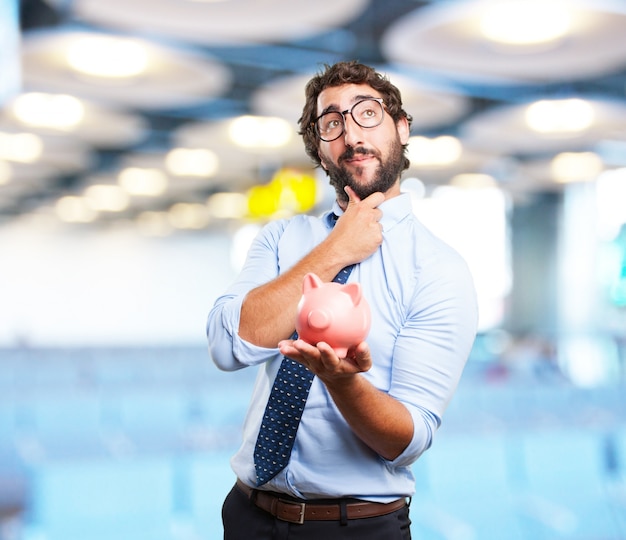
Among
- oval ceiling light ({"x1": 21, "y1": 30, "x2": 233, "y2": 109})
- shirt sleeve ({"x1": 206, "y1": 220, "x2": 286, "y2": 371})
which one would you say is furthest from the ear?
oval ceiling light ({"x1": 21, "y1": 30, "x2": 233, "y2": 109})

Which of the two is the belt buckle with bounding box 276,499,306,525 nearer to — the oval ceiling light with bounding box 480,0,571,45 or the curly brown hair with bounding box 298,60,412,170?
the curly brown hair with bounding box 298,60,412,170

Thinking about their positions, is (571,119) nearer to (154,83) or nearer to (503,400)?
(503,400)

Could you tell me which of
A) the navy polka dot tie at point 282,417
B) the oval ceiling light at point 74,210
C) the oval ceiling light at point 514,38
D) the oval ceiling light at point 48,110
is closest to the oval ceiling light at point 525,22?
the oval ceiling light at point 514,38

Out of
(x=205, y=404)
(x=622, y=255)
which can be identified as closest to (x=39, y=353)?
(x=205, y=404)

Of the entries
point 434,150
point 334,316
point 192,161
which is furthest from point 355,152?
point 192,161

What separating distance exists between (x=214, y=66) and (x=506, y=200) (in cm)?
1399

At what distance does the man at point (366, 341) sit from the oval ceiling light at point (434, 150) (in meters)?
10.5

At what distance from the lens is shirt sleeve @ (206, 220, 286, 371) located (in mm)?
1502

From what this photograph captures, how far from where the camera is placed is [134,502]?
3.32 metres

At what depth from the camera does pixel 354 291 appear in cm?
122

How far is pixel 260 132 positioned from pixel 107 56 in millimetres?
4441

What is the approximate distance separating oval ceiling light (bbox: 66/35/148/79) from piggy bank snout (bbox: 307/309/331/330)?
20.9 feet

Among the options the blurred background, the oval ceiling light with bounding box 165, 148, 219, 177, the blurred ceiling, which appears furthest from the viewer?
the oval ceiling light with bounding box 165, 148, 219, 177

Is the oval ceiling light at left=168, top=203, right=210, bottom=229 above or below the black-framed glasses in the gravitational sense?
above
